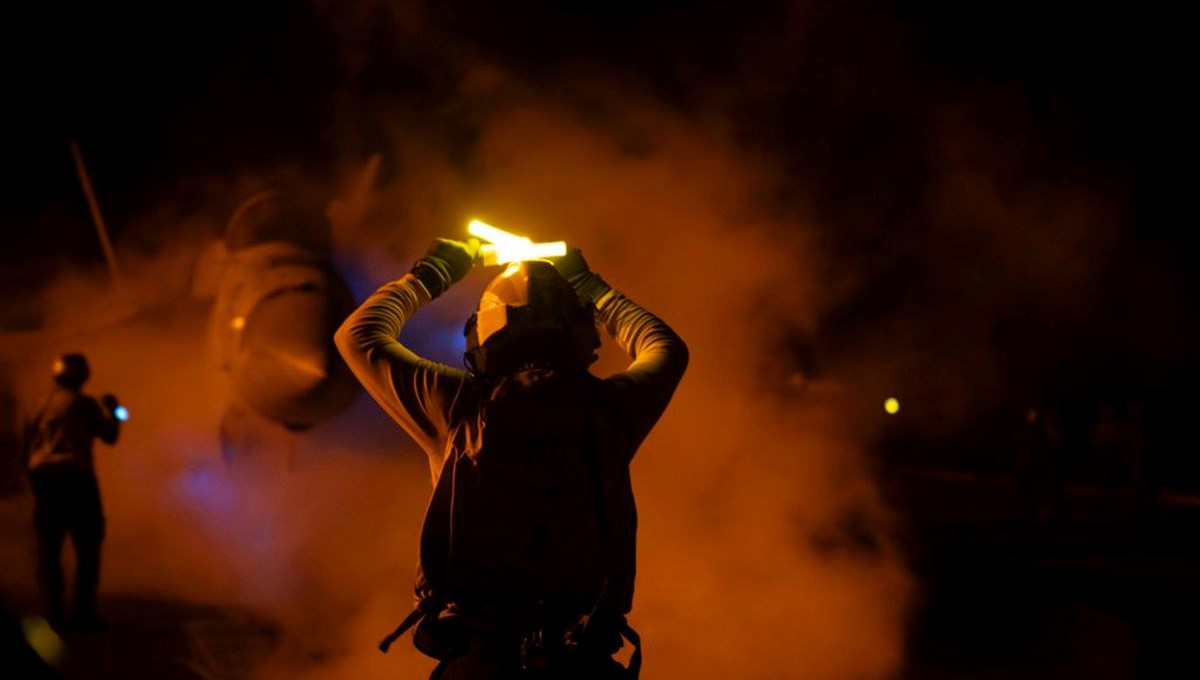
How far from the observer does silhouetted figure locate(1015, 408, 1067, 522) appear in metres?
12.6

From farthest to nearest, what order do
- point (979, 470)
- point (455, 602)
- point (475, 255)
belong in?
point (979, 470)
point (475, 255)
point (455, 602)

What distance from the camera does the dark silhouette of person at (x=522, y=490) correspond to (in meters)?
2.11

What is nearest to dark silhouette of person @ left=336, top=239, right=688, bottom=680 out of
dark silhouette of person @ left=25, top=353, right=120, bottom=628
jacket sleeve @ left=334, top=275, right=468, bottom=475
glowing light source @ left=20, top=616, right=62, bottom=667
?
jacket sleeve @ left=334, top=275, right=468, bottom=475

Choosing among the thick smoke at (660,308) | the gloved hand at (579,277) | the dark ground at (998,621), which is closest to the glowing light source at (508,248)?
the gloved hand at (579,277)

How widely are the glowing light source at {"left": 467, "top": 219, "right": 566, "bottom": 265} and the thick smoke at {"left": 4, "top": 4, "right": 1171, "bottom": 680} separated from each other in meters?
2.80

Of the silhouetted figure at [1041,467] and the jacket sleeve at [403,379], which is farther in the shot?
the silhouetted figure at [1041,467]

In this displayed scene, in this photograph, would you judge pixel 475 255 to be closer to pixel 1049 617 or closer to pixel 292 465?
pixel 292 465

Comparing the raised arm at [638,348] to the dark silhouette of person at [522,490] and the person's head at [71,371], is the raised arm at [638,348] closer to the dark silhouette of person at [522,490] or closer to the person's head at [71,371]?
the dark silhouette of person at [522,490]

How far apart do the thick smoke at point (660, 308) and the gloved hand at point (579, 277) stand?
2810 millimetres

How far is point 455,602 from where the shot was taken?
2143 millimetres

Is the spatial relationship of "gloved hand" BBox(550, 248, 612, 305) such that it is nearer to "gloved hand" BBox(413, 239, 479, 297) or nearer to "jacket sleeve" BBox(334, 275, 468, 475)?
"gloved hand" BBox(413, 239, 479, 297)

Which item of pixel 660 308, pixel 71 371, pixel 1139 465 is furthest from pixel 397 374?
pixel 1139 465

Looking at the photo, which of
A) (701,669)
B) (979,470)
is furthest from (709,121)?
(979,470)

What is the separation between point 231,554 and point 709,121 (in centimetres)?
432
